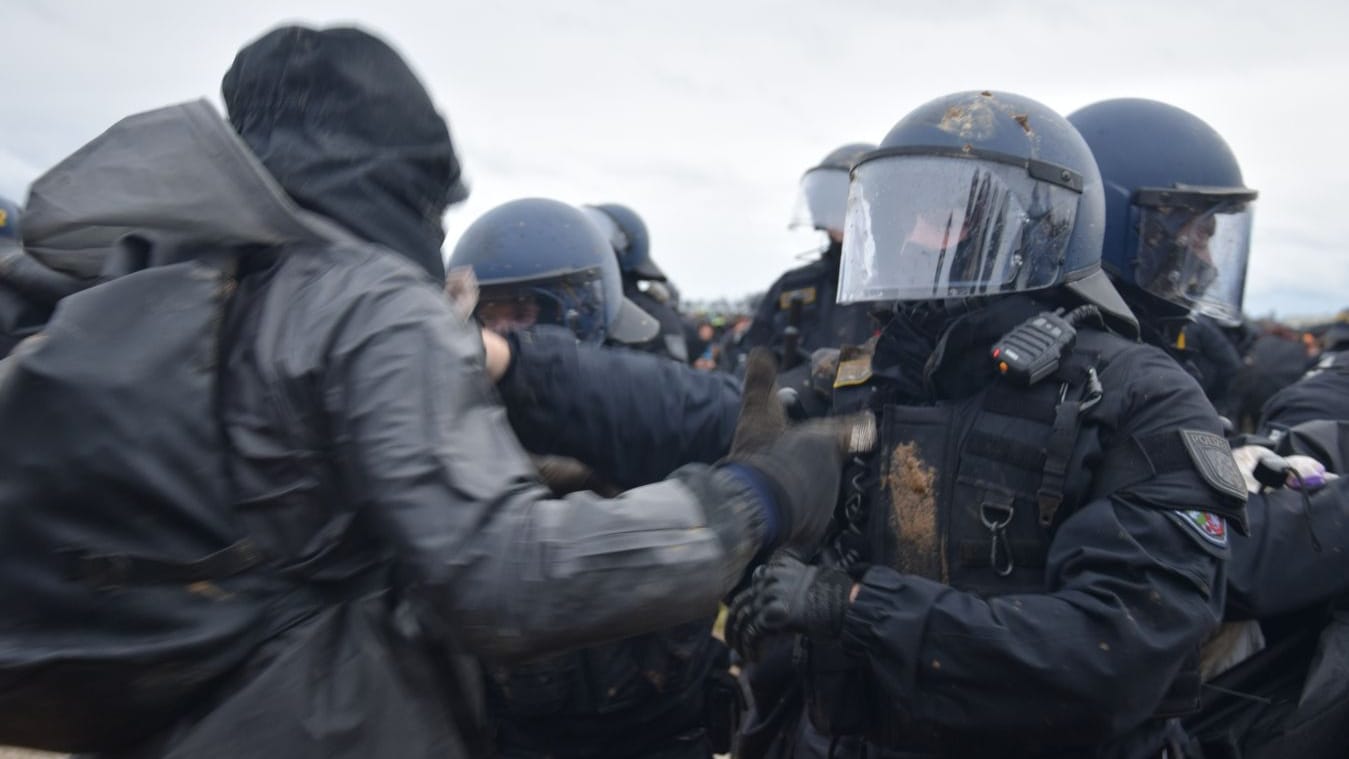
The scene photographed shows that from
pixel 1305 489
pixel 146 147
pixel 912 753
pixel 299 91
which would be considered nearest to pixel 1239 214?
pixel 1305 489

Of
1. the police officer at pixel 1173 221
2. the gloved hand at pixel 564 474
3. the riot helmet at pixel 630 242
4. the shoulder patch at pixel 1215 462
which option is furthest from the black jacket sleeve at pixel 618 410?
the riot helmet at pixel 630 242

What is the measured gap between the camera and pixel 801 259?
6211 millimetres

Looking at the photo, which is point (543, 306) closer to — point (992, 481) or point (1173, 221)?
point (992, 481)

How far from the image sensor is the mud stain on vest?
2105 mm

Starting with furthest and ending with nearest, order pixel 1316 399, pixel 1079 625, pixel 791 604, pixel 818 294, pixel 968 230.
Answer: pixel 818 294 < pixel 1316 399 < pixel 968 230 < pixel 791 604 < pixel 1079 625

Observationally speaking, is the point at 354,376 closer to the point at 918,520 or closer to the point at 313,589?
the point at 313,589

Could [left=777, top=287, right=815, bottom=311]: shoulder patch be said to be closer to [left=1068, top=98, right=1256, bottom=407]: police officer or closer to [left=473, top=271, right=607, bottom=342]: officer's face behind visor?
[left=1068, top=98, right=1256, bottom=407]: police officer

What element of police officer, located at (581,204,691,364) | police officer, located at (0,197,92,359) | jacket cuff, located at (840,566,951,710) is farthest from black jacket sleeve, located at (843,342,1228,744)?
police officer, located at (581,204,691,364)

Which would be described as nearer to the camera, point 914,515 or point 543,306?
point 914,515

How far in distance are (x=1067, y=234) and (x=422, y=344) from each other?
5.58 feet

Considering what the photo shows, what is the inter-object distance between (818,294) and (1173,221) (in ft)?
9.16

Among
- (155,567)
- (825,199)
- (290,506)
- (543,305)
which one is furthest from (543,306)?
(825,199)

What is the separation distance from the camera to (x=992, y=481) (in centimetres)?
202

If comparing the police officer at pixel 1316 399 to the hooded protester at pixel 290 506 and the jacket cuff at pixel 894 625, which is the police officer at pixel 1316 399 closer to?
the jacket cuff at pixel 894 625
